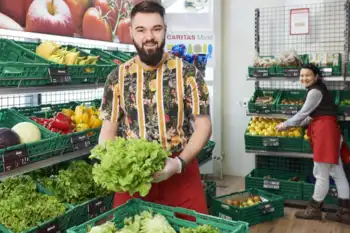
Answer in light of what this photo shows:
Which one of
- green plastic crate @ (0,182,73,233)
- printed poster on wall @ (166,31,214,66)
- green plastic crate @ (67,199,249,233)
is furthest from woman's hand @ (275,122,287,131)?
green plastic crate @ (67,199,249,233)

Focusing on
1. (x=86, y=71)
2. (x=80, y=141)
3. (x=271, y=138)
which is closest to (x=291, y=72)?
(x=271, y=138)

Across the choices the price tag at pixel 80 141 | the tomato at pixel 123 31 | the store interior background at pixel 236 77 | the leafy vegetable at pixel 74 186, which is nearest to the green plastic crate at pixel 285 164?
the store interior background at pixel 236 77

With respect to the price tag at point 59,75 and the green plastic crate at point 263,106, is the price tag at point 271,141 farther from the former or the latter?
the price tag at point 59,75

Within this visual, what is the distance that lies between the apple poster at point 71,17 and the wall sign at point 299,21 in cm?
216

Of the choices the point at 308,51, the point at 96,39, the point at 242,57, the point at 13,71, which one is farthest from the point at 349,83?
the point at 13,71

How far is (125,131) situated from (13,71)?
810mm

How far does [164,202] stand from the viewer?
236 cm

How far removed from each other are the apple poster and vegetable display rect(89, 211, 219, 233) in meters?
2.06

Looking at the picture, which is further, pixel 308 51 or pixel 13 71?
pixel 308 51

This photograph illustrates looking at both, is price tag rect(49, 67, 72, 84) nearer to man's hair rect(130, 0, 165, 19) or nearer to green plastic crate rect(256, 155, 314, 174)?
man's hair rect(130, 0, 165, 19)

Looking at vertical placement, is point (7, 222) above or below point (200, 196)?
below

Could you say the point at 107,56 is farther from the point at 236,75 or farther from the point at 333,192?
the point at 236,75

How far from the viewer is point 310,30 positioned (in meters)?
6.09

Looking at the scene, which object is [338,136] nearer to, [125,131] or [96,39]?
[96,39]
